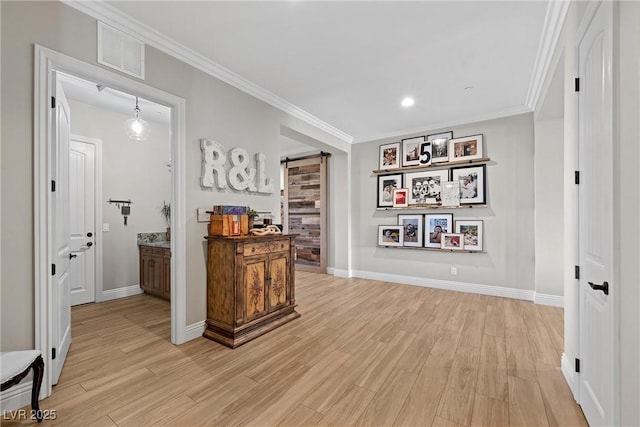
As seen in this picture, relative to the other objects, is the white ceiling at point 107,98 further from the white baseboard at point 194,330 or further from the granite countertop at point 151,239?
the white baseboard at point 194,330

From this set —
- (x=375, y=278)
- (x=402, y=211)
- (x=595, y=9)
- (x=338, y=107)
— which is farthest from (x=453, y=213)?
(x=595, y=9)

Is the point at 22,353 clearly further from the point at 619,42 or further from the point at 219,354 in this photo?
the point at 619,42

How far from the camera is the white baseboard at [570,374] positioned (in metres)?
1.83

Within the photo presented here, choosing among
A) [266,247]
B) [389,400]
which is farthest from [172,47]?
[389,400]

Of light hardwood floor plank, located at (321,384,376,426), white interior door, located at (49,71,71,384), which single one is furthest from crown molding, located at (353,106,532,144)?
white interior door, located at (49,71,71,384)

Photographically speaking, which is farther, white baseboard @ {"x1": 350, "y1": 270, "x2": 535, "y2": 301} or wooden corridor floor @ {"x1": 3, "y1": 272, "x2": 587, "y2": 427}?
white baseboard @ {"x1": 350, "y1": 270, "x2": 535, "y2": 301}

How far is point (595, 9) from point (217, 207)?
10.4 feet

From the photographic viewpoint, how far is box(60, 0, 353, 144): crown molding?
211cm

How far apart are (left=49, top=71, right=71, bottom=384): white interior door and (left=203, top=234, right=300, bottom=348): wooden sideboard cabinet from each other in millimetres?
1148

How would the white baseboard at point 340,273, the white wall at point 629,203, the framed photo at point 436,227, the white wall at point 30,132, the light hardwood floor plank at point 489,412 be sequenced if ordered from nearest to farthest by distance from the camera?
the white wall at point 629,203 < the light hardwood floor plank at point 489,412 < the white wall at point 30,132 < the framed photo at point 436,227 < the white baseboard at point 340,273

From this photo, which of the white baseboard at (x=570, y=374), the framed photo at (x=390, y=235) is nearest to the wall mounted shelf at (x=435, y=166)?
the framed photo at (x=390, y=235)

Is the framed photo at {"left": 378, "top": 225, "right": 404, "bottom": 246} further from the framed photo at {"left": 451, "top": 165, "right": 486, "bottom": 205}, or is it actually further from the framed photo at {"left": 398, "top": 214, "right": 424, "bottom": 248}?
the framed photo at {"left": 451, "top": 165, "right": 486, "bottom": 205}

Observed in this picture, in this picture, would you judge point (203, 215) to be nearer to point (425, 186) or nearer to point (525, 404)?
point (525, 404)

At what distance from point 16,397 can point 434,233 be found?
5088mm
